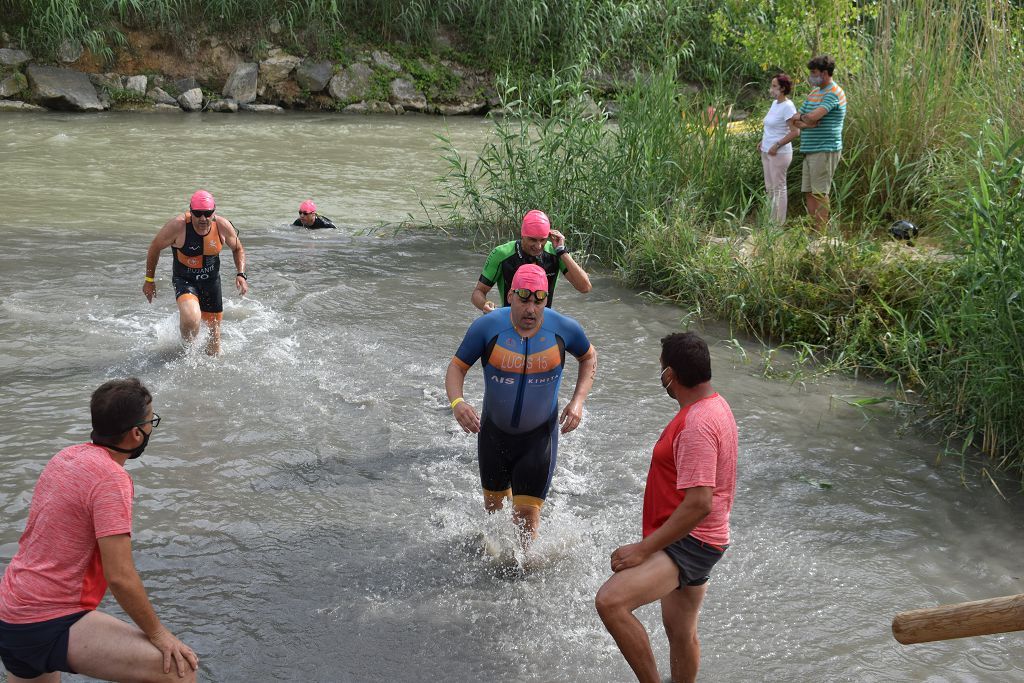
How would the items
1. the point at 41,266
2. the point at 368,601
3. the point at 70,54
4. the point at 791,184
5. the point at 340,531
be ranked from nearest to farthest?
the point at 368,601 < the point at 340,531 < the point at 41,266 < the point at 791,184 < the point at 70,54

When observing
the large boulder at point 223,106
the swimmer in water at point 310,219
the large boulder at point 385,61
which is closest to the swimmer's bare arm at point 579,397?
the swimmer in water at point 310,219

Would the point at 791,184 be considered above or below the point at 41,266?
above

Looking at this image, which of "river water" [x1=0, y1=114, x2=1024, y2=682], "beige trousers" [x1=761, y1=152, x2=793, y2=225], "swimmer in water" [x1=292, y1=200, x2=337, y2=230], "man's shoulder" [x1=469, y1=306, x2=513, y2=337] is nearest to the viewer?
"river water" [x1=0, y1=114, x2=1024, y2=682]

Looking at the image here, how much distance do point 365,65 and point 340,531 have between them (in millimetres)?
21165

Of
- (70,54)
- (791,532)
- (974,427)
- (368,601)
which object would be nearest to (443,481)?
(368,601)

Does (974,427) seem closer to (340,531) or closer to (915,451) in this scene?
(915,451)

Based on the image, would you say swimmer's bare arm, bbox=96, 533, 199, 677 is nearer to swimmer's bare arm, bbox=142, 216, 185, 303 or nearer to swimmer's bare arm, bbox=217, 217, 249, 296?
swimmer's bare arm, bbox=142, 216, 185, 303

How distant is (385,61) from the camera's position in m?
25.7

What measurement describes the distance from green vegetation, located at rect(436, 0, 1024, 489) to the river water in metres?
0.52

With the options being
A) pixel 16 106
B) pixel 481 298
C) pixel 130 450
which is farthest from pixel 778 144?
pixel 16 106

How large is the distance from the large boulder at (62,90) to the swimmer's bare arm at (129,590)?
21567 millimetres

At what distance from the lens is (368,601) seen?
18.0 feet

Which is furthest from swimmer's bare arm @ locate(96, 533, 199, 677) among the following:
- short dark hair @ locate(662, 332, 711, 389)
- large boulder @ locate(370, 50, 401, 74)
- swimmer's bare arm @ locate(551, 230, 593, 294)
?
large boulder @ locate(370, 50, 401, 74)

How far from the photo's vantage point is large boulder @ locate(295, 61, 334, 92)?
2494 cm
